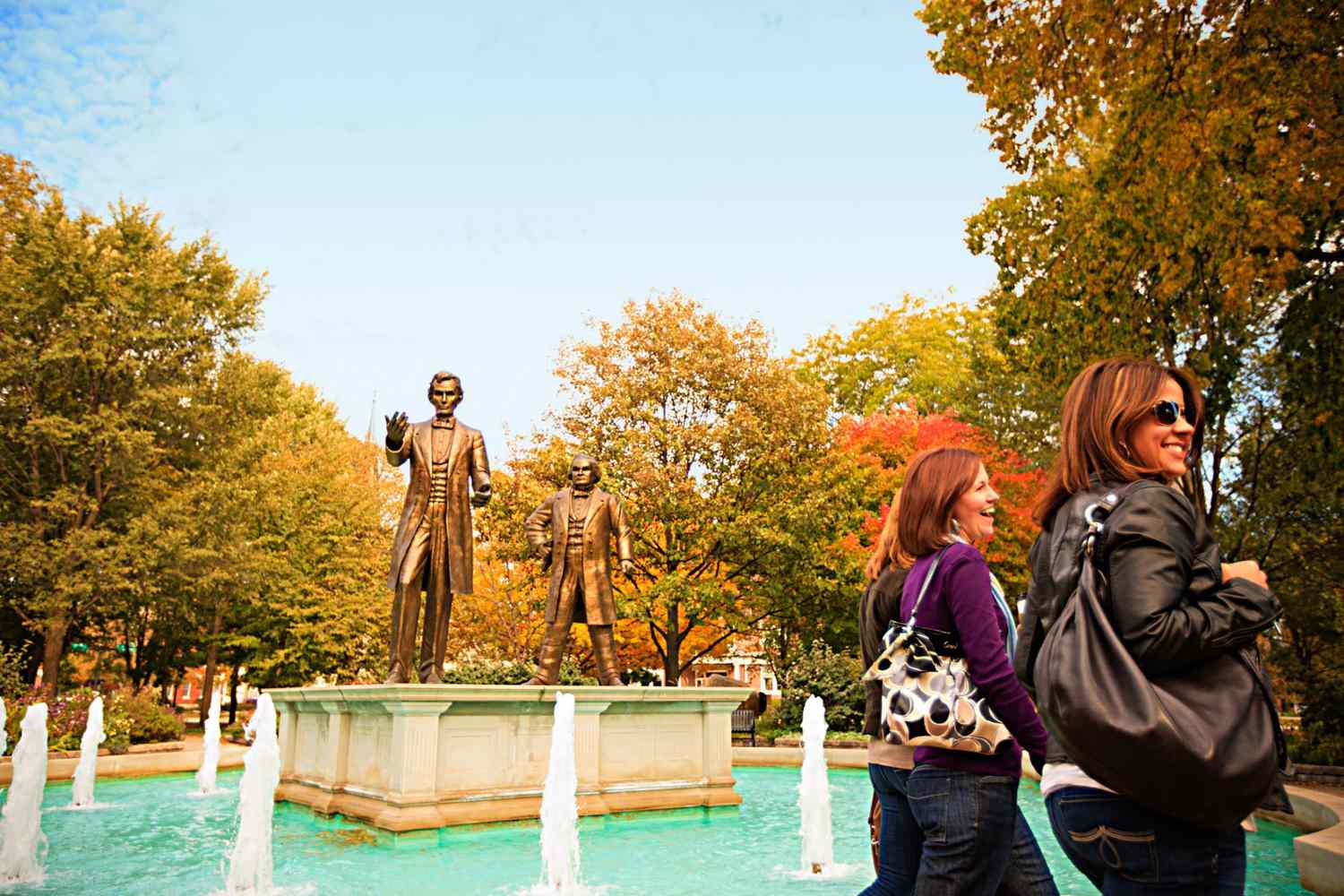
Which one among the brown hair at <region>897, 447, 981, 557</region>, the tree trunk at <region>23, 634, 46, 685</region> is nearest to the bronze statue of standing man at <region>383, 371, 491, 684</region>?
the brown hair at <region>897, 447, 981, 557</region>

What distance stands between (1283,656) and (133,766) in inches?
823

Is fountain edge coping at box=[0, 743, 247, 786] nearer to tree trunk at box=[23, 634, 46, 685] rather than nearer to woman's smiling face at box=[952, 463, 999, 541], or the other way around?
tree trunk at box=[23, 634, 46, 685]

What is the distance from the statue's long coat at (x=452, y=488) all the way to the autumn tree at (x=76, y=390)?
1649 cm

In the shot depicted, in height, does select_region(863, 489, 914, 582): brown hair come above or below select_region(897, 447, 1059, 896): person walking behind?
above

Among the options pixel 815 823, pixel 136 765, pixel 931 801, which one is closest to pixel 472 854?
pixel 815 823

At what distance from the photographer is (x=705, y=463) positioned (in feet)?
81.6

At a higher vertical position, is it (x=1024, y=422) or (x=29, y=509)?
(x=1024, y=422)

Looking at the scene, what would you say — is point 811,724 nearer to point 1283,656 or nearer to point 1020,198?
point 1020,198

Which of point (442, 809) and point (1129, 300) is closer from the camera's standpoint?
point (442, 809)

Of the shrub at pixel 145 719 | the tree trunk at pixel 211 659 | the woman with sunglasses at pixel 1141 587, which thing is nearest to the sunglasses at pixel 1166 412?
the woman with sunglasses at pixel 1141 587

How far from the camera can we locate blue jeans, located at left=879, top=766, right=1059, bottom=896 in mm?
2766

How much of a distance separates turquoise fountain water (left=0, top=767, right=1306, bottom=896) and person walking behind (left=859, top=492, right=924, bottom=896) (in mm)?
3796

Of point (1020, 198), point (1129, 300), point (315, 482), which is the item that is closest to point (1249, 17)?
point (1129, 300)

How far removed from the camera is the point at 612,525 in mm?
11930
